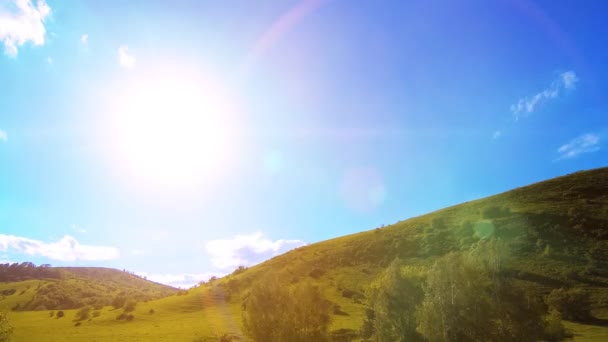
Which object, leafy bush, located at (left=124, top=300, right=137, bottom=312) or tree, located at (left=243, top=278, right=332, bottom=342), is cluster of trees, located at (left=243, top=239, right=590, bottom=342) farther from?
leafy bush, located at (left=124, top=300, right=137, bottom=312)

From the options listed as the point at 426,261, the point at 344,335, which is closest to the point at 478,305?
the point at 344,335

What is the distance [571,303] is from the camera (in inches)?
2194

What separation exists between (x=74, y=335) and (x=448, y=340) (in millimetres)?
74895

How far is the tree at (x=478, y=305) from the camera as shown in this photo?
3266 cm

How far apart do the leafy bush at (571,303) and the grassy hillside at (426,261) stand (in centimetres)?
164

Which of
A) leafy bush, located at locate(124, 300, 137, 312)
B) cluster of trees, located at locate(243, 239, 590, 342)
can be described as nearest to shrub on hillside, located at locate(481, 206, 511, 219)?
cluster of trees, located at locate(243, 239, 590, 342)

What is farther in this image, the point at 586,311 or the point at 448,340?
the point at 586,311

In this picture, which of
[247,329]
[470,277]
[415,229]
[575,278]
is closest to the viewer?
[470,277]

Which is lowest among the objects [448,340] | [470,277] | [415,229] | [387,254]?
[448,340]

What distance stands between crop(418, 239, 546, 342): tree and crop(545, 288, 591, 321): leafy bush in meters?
27.1

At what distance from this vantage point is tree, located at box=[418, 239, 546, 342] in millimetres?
32656

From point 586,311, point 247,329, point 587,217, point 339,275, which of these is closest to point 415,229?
point 339,275

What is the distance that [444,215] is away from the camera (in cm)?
10638

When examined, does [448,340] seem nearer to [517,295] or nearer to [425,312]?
[425,312]
